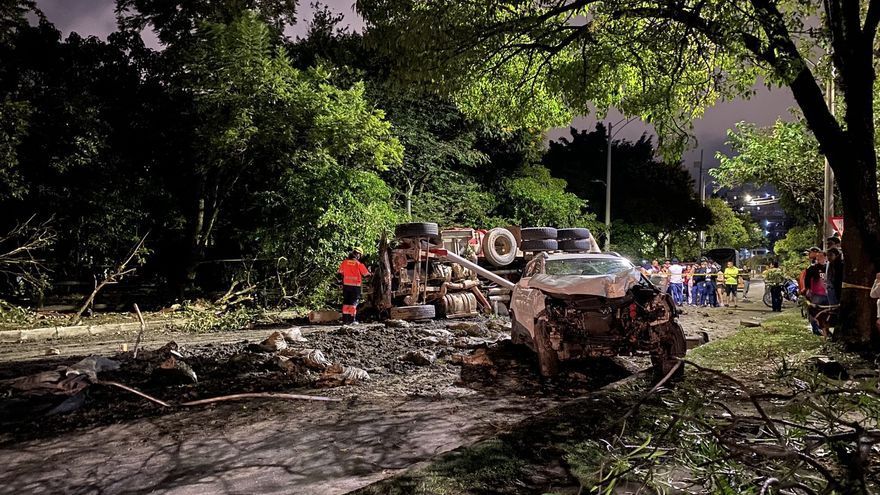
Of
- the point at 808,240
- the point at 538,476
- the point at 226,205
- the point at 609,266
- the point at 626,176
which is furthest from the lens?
the point at 626,176

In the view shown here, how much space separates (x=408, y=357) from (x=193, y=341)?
17.3 ft

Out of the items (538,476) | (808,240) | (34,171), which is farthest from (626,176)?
(538,476)

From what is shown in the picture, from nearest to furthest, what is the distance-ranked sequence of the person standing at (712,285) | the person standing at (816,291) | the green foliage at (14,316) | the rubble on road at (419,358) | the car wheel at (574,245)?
the rubble on road at (419,358), the person standing at (816,291), the green foliage at (14,316), the car wheel at (574,245), the person standing at (712,285)

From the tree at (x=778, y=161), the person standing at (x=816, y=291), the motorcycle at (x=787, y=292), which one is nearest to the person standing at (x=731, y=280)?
the motorcycle at (x=787, y=292)

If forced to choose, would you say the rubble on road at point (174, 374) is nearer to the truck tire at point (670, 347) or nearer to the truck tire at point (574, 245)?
the truck tire at point (670, 347)

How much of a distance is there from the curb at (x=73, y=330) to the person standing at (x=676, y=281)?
15.9 meters

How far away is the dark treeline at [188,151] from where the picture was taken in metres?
14.1

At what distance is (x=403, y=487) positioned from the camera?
331 centimetres

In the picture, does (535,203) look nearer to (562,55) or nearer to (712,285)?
(712,285)

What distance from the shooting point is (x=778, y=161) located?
18875mm

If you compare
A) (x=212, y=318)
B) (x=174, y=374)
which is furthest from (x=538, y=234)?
(x=174, y=374)

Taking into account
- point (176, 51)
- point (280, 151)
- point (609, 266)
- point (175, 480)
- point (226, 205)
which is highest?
point (176, 51)

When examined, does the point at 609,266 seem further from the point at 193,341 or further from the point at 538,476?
the point at 193,341

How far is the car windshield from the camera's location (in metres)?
8.39
